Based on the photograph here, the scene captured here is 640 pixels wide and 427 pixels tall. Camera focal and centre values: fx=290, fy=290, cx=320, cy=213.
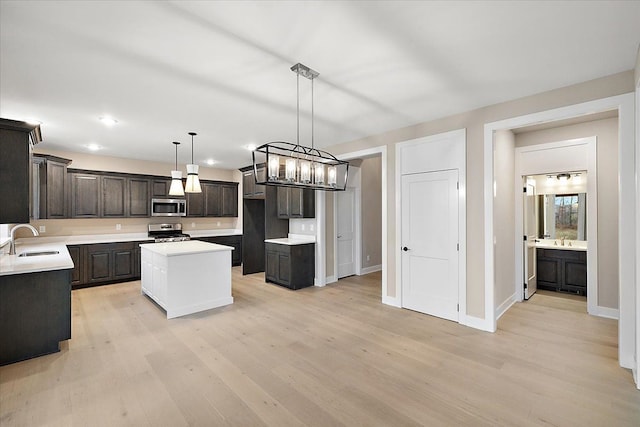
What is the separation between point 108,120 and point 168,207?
316cm

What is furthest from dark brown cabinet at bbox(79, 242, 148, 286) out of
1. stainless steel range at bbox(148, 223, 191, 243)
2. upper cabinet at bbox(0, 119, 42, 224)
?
upper cabinet at bbox(0, 119, 42, 224)

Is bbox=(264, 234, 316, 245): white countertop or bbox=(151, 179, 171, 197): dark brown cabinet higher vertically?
bbox=(151, 179, 171, 197): dark brown cabinet

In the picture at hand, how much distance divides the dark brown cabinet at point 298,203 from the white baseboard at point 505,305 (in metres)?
3.37

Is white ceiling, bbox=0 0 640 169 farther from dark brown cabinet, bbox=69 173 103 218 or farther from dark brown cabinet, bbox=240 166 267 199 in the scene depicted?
dark brown cabinet, bbox=240 166 267 199

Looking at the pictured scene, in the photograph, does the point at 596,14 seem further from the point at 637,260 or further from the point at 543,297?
the point at 543,297

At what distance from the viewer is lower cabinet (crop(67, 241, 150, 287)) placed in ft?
17.8

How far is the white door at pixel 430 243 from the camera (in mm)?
3828

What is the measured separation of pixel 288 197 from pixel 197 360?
351 cm

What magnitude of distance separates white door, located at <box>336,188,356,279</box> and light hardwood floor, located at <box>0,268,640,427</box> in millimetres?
2208

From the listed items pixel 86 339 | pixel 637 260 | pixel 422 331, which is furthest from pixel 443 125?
pixel 86 339

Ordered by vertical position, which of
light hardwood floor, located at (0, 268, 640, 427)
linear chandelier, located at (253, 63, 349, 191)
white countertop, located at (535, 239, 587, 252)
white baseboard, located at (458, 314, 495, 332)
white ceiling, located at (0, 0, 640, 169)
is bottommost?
light hardwood floor, located at (0, 268, 640, 427)

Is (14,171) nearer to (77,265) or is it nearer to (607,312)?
(77,265)

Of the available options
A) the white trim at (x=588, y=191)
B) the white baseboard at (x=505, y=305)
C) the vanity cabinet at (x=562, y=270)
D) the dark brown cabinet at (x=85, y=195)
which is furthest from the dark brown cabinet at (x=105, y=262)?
the vanity cabinet at (x=562, y=270)

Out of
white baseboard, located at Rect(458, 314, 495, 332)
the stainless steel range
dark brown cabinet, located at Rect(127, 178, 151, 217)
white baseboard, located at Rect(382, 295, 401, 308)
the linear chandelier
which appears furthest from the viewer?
the stainless steel range
